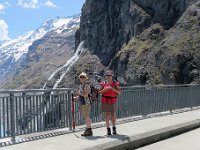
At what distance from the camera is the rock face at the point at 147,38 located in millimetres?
82188

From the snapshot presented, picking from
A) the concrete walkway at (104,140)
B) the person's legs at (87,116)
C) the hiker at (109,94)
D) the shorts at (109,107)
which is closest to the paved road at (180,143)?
the concrete walkway at (104,140)

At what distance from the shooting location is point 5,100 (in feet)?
36.4

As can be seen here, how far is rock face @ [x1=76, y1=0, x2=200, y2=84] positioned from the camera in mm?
82188

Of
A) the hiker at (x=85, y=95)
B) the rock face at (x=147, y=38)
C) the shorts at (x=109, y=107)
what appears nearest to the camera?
the hiker at (x=85, y=95)

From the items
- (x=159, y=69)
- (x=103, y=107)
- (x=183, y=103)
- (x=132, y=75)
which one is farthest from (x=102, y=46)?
(x=103, y=107)

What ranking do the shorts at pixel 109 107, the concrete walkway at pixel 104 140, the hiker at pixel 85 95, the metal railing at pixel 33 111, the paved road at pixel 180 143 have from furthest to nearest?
the shorts at pixel 109 107, the hiker at pixel 85 95, the paved road at pixel 180 143, the metal railing at pixel 33 111, the concrete walkway at pixel 104 140

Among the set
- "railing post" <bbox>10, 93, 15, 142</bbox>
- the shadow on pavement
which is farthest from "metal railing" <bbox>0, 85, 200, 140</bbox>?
the shadow on pavement

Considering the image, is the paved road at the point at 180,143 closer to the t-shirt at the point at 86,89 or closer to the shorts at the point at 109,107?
the shorts at the point at 109,107

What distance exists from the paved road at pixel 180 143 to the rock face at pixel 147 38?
64750 mm

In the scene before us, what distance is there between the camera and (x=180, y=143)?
39.9 ft

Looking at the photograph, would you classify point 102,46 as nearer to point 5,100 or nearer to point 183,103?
point 183,103

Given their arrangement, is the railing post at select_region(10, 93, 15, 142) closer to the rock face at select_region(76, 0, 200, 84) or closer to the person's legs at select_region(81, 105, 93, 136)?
the person's legs at select_region(81, 105, 93, 136)

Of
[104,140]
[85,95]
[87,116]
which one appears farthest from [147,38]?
[104,140]

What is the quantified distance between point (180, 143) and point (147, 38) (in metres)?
93.1
